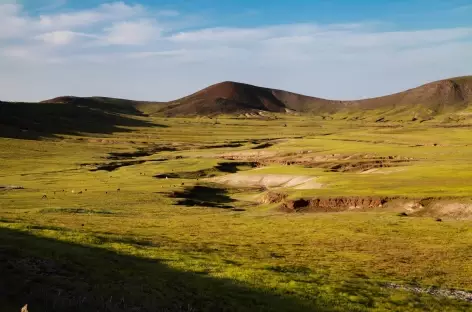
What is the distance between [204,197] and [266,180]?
16123mm

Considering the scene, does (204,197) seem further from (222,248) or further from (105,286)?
(105,286)

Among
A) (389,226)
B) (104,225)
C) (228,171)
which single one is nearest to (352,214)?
(389,226)

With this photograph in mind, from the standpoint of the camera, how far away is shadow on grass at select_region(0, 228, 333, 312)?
70.7 feet

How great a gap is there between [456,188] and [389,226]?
65.1 ft

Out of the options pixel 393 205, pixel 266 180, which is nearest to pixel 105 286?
pixel 393 205

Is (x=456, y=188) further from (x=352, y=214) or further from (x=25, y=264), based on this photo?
(x=25, y=264)

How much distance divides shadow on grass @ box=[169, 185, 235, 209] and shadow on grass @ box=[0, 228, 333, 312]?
4485 centimetres

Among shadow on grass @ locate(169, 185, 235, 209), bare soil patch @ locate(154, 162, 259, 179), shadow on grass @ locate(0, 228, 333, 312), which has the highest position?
shadow on grass @ locate(0, 228, 333, 312)

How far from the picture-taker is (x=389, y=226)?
173ft

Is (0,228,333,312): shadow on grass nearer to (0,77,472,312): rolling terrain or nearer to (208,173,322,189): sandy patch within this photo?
(0,77,472,312): rolling terrain

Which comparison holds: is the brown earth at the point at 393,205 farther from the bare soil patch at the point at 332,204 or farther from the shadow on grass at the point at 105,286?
the shadow on grass at the point at 105,286

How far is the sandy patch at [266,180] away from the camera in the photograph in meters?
89.9

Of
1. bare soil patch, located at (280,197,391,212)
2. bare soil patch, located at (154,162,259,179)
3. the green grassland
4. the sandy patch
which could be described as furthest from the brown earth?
bare soil patch, located at (154,162,259,179)

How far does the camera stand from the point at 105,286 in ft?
79.8
